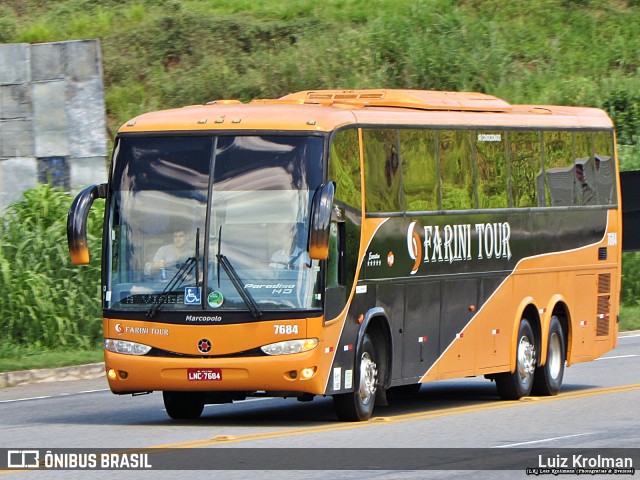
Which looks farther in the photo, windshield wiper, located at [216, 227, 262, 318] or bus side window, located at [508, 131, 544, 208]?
bus side window, located at [508, 131, 544, 208]

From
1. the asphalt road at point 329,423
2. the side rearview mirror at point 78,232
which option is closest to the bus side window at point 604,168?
the asphalt road at point 329,423

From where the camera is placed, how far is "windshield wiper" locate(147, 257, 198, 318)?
557 inches

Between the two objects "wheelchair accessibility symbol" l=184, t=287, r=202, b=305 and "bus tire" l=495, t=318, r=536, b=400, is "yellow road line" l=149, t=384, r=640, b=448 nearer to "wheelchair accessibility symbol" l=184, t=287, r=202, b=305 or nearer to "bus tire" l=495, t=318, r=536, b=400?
"bus tire" l=495, t=318, r=536, b=400

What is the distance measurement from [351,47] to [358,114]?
2641cm

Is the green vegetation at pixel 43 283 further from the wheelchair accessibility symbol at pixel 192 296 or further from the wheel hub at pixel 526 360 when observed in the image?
the wheelchair accessibility symbol at pixel 192 296

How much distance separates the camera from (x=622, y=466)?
11320 millimetres

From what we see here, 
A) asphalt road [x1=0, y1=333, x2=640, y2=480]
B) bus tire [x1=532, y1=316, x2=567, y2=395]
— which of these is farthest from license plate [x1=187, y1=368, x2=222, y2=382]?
bus tire [x1=532, y1=316, x2=567, y2=395]

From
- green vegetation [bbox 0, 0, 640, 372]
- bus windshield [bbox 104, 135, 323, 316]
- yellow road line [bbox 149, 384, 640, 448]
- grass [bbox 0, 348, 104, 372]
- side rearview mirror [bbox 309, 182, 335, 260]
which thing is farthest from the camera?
green vegetation [bbox 0, 0, 640, 372]

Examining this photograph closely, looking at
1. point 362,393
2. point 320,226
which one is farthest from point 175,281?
point 362,393

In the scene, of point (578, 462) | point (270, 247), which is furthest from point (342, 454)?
point (270, 247)

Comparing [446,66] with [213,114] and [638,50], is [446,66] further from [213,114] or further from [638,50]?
[213,114]

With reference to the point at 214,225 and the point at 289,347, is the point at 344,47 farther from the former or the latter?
the point at 289,347

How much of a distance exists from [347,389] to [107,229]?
2765mm

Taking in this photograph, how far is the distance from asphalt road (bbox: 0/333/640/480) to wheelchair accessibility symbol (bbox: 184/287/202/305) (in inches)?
46.4
